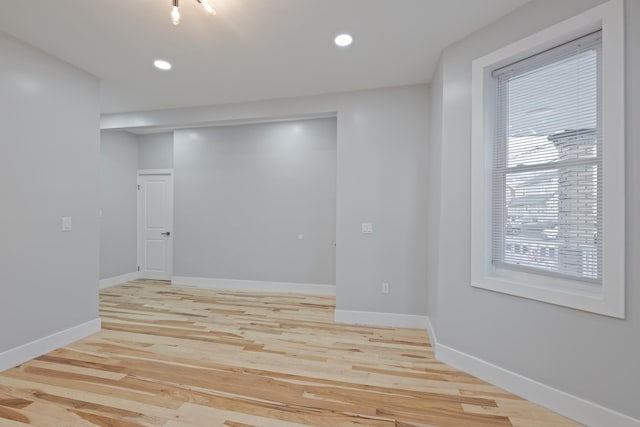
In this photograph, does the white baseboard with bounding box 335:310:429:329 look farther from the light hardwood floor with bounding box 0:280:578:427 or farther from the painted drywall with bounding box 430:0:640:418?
the painted drywall with bounding box 430:0:640:418

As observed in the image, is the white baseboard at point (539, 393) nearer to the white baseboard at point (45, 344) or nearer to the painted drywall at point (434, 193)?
the painted drywall at point (434, 193)

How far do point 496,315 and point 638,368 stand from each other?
774mm

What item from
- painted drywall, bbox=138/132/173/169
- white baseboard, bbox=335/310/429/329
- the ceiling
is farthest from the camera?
painted drywall, bbox=138/132/173/169

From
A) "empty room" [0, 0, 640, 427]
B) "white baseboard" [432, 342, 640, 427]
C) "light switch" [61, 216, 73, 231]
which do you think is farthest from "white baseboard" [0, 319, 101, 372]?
"white baseboard" [432, 342, 640, 427]

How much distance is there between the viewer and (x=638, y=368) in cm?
164

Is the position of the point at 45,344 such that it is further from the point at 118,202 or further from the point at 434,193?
the point at 434,193

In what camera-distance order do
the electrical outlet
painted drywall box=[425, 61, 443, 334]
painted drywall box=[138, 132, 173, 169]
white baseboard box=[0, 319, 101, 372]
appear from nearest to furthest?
white baseboard box=[0, 319, 101, 372] < painted drywall box=[425, 61, 443, 334] < the electrical outlet < painted drywall box=[138, 132, 173, 169]

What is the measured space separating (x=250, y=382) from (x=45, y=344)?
2.08 m

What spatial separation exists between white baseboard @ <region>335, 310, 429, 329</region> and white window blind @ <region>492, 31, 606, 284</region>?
4.59ft

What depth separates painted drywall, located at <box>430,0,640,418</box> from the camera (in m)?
1.66

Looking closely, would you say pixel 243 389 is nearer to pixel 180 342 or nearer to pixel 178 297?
pixel 180 342

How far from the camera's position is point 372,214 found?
11.8ft

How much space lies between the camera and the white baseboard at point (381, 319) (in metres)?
3.48

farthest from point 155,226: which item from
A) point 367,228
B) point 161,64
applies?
point 367,228
